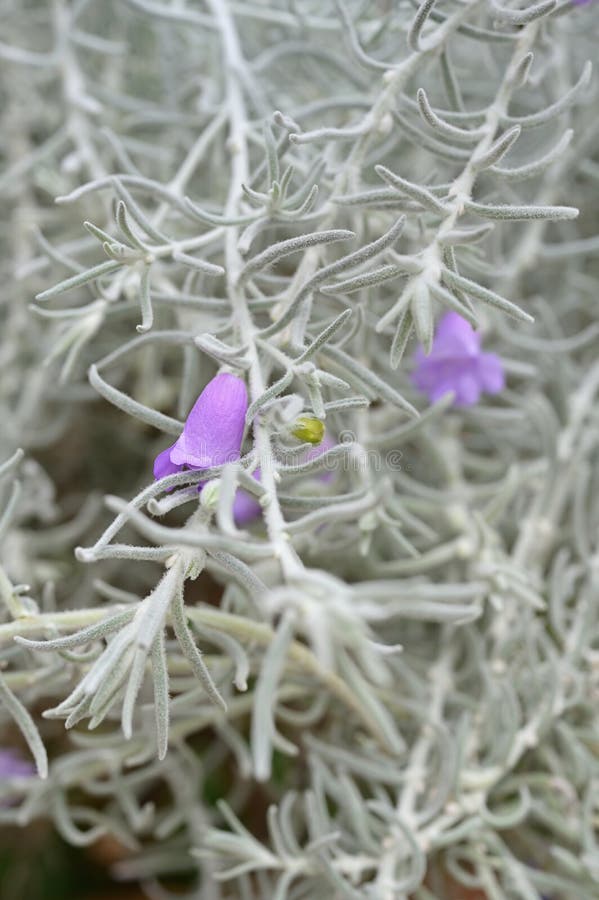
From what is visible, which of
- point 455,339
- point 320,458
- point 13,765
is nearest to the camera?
point 320,458

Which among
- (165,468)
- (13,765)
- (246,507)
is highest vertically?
(165,468)

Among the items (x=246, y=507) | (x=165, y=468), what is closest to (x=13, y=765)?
(x=246, y=507)

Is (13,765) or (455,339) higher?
(455,339)

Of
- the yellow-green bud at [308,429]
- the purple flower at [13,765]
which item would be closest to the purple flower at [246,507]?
the yellow-green bud at [308,429]

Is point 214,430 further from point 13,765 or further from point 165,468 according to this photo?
point 13,765

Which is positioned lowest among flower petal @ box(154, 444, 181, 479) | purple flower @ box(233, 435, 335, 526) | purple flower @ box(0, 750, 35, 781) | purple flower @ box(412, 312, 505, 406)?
purple flower @ box(0, 750, 35, 781)

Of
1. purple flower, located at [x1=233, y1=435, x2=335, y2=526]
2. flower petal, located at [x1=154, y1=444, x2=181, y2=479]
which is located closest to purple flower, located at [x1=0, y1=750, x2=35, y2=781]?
purple flower, located at [x1=233, y1=435, x2=335, y2=526]

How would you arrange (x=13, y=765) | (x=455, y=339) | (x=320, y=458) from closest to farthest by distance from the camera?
(x=320, y=458), (x=455, y=339), (x=13, y=765)

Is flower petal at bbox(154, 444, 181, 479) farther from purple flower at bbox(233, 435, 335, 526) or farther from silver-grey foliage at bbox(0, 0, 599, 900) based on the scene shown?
purple flower at bbox(233, 435, 335, 526)
